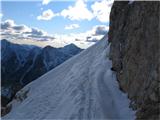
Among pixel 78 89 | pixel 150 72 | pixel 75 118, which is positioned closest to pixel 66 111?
pixel 75 118

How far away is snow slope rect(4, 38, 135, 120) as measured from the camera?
23383 millimetres

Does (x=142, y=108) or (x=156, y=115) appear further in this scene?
(x=142, y=108)

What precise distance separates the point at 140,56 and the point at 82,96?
7.41 m

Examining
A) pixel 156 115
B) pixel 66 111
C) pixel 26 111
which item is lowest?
pixel 26 111

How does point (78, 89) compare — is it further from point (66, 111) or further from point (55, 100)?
point (66, 111)

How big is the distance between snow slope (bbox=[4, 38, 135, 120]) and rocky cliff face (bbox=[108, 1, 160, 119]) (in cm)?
109

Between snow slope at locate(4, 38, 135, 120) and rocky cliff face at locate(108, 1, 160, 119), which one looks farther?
snow slope at locate(4, 38, 135, 120)

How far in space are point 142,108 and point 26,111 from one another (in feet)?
50.2

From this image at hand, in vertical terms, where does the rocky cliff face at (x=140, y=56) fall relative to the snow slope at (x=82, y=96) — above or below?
above

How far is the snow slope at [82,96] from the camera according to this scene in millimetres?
23383

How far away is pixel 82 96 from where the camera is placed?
27.0 meters

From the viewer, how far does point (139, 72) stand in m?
21.0

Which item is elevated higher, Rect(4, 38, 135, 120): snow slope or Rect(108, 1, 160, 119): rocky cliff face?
Rect(108, 1, 160, 119): rocky cliff face

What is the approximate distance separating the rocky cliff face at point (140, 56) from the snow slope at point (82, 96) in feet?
3.59
